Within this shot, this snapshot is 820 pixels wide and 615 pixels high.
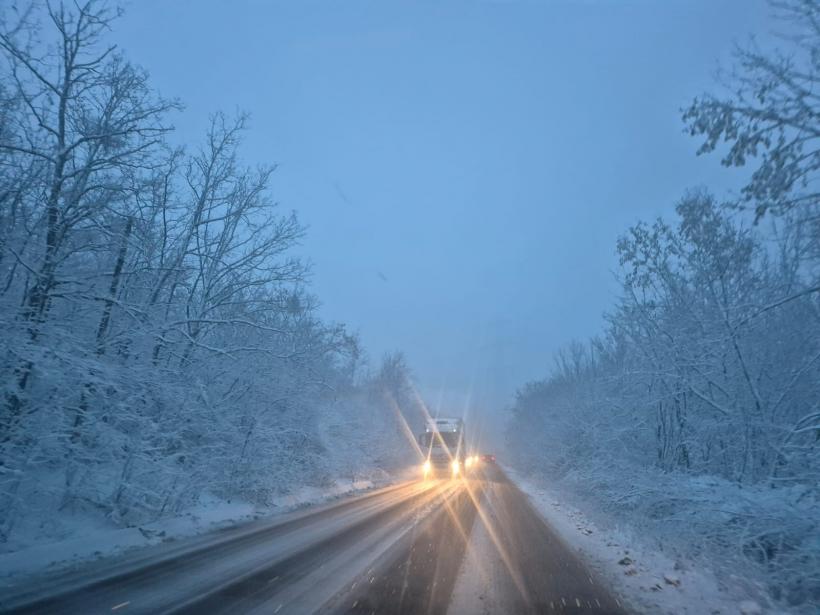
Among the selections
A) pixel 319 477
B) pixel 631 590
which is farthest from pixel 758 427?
pixel 319 477

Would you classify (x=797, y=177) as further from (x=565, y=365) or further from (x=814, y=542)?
(x=565, y=365)

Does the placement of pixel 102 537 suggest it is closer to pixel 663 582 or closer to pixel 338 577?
pixel 338 577

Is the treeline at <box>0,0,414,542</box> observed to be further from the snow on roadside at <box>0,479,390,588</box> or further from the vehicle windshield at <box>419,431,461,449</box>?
the vehicle windshield at <box>419,431,461,449</box>

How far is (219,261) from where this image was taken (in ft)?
56.9

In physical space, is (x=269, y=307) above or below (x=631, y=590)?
above

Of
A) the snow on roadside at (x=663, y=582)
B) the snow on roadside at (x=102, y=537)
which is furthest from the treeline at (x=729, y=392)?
the snow on roadside at (x=102, y=537)

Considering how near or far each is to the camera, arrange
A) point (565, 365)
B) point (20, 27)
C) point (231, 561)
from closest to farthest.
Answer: point (231, 561), point (20, 27), point (565, 365)

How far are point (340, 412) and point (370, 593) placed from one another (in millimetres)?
27910

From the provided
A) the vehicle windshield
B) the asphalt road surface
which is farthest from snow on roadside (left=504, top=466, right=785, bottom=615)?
the vehicle windshield

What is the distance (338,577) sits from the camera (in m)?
7.74

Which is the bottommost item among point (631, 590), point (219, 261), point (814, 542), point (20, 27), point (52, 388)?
point (631, 590)

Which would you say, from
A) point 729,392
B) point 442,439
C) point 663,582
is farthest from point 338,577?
point 442,439

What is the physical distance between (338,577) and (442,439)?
3723 cm

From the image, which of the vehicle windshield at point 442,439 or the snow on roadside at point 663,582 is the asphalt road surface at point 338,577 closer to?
the snow on roadside at point 663,582
